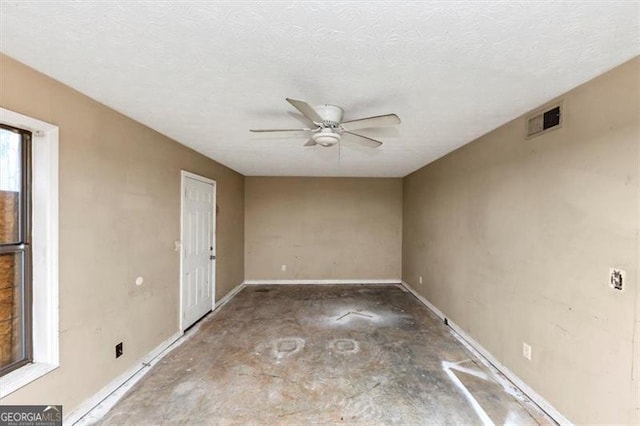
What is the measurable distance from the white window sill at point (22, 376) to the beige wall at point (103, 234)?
1.5 inches

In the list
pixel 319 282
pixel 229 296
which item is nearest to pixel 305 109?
pixel 229 296

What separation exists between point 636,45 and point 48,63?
3194 mm

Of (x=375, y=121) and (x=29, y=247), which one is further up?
(x=375, y=121)

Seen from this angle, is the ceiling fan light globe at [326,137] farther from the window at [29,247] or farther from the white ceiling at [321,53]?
the window at [29,247]

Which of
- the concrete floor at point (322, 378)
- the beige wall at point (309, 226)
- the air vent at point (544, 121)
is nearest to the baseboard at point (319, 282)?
the beige wall at point (309, 226)

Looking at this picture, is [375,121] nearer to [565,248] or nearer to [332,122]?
[332,122]

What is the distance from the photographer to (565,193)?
202cm

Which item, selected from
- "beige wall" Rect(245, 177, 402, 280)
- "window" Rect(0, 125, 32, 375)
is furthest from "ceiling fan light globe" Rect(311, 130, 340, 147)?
"beige wall" Rect(245, 177, 402, 280)

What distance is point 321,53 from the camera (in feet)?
4.99

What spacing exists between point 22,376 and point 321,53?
2574 mm

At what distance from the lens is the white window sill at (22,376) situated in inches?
63.3

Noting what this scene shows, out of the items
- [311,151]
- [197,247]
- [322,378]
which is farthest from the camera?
[197,247]

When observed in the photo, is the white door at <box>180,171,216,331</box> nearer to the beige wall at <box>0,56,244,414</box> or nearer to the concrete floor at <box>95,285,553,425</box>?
the beige wall at <box>0,56,244,414</box>

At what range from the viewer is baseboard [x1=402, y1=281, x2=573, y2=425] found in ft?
6.77
